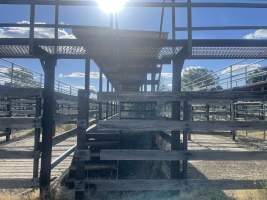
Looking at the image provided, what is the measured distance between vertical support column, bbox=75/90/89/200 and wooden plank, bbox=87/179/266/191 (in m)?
0.15

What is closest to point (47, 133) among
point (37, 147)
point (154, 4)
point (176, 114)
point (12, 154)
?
point (37, 147)

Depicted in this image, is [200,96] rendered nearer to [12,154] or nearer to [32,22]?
[32,22]

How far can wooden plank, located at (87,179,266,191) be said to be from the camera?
5.25 meters

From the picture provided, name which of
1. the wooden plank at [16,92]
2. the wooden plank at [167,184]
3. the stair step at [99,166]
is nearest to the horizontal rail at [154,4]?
the wooden plank at [16,92]

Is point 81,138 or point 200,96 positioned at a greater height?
point 200,96

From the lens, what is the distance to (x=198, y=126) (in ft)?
17.5

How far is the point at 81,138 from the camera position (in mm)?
5387

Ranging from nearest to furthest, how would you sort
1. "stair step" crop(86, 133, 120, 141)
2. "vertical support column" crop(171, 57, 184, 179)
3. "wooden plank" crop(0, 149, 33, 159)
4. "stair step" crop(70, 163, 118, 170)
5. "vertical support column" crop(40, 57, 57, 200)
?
1. "wooden plank" crop(0, 149, 33, 159)
2. "vertical support column" crop(40, 57, 57, 200)
3. "vertical support column" crop(171, 57, 184, 179)
4. "stair step" crop(70, 163, 118, 170)
5. "stair step" crop(86, 133, 120, 141)

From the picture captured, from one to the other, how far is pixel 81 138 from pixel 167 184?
60.3 inches

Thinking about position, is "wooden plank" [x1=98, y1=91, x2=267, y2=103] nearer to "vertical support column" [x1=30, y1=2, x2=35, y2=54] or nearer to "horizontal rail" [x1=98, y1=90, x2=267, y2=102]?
"horizontal rail" [x1=98, y1=90, x2=267, y2=102]

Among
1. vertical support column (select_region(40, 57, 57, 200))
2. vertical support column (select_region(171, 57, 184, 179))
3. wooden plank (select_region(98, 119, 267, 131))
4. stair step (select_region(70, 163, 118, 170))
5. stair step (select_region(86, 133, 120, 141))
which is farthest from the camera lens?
stair step (select_region(86, 133, 120, 141))

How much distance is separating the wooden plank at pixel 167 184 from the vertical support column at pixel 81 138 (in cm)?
15

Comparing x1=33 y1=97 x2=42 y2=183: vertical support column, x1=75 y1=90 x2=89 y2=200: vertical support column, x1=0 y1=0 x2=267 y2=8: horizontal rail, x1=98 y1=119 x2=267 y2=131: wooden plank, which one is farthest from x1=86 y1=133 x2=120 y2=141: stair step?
x1=0 y1=0 x2=267 y2=8: horizontal rail

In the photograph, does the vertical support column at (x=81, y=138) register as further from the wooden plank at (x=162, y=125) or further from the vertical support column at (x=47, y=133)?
the vertical support column at (x=47, y=133)
